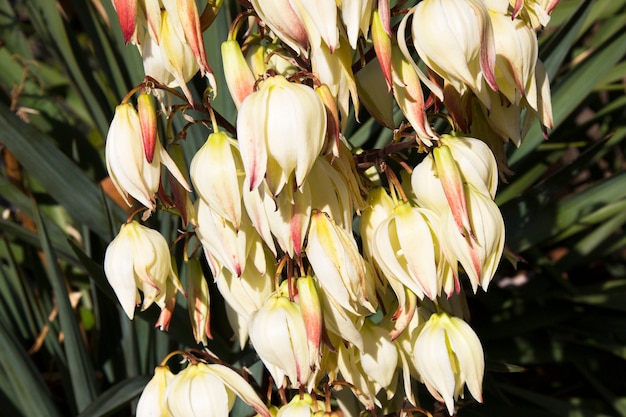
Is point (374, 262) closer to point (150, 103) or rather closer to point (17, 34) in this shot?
point (150, 103)

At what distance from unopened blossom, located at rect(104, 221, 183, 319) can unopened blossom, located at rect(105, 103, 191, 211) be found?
4 cm

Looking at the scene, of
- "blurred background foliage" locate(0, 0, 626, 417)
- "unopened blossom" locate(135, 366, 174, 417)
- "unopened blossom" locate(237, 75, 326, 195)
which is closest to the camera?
"unopened blossom" locate(237, 75, 326, 195)

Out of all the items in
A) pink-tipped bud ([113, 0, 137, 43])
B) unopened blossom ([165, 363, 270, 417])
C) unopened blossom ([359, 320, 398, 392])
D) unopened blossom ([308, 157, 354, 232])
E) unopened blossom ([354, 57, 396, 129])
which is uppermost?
pink-tipped bud ([113, 0, 137, 43])

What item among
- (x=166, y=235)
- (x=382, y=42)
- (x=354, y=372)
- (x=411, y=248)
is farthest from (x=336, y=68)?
(x=166, y=235)

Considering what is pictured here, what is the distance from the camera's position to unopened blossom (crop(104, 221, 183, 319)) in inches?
25.9

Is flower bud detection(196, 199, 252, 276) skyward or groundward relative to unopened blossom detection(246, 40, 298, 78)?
groundward

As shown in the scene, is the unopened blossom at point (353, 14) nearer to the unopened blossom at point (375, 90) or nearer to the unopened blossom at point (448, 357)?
the unopened blossom at point (375, 90)

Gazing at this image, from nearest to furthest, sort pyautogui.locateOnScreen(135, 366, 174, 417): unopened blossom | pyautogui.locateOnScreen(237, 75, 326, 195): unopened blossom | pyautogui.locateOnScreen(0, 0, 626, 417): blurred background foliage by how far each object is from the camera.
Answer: pyautogui.locateOnScreen(237, 75, 326, 195): unopened blossom
pyautogui.locateOnScreen(135, 366, 174, 417): unopened blossom
pyautogui.locateOnScreen(0, 0, 626, 417): blurred background foliage

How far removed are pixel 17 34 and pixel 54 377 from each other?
0.68 meters

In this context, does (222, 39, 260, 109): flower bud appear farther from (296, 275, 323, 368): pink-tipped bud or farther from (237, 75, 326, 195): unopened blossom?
(296, 275, 323, 368): pink-tipped bud

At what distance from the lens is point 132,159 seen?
2.04 ft

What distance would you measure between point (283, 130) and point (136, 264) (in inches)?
7.0

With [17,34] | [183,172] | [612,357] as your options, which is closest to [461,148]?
[183,172]

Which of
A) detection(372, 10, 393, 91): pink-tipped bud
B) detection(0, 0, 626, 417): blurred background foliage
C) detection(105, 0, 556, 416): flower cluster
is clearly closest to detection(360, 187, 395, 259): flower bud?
detection(105, 0, 556, 416): flower cluster
